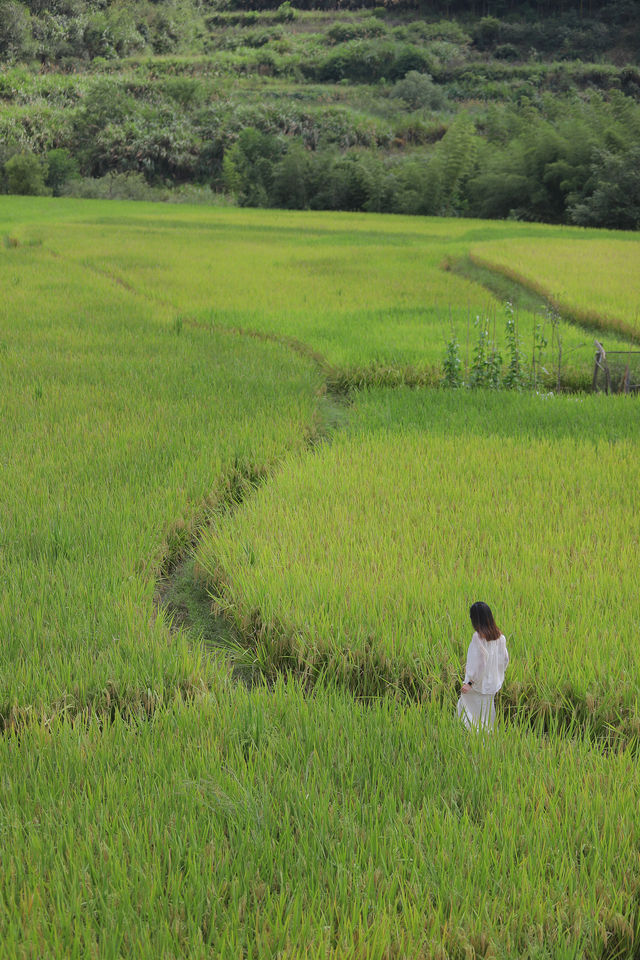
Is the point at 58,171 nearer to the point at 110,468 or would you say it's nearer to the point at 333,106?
the point at 333,106

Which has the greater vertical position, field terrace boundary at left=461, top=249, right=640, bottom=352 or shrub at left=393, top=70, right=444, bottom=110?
shrub at left=393, top=70, right=444, bottom=110

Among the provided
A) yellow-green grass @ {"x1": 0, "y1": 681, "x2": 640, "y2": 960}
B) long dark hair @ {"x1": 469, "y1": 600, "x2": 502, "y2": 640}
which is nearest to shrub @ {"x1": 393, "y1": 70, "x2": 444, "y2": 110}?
long dark hair @ {"x1": 469, "y1": 600, "x2": 502, "y2": 640}

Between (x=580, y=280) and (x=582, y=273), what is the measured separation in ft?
2.63

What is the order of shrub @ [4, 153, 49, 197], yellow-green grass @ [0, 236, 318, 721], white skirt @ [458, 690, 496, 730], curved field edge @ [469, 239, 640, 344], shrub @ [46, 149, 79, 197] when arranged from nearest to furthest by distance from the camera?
white skirt @ [458, 690, 496, 730], yellow-green grass @ [0, 236, 318, 721], curved field edge @ [469, 239, 640, 344], shrub @ [4, 153, 49, 197], shrub @ [46, 149, 79, 197]

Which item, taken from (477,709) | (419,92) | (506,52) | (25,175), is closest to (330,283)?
(477,709)

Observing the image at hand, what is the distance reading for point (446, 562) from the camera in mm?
3102

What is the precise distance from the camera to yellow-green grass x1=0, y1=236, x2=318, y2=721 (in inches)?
93.1

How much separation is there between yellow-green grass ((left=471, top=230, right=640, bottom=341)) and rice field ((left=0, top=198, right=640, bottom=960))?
3694 millimetres

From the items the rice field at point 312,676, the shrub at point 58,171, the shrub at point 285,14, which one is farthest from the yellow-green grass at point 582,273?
the shrub at point 285,14

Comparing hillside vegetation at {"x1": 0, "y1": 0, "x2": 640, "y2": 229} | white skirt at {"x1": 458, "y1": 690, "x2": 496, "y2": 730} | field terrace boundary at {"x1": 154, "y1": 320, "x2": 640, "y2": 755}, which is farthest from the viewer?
hillside vegetation at {"x1": 0, "y1": 0, "x2": 640, "y2": 229}

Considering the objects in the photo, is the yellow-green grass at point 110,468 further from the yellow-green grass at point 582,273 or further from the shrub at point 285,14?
the shrub at point 285,14

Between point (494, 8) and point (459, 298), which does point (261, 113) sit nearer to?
point (494, 8)

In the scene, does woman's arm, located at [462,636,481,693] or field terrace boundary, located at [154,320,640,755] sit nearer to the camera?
woman's arm, located at [462,636,481,693]

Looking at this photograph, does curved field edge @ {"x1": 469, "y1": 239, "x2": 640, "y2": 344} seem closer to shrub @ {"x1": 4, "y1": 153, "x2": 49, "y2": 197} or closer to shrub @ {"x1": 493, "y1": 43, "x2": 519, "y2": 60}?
shrub @ {"x1": 4, "y1": 153, "x2": 49, "y2": 197}
